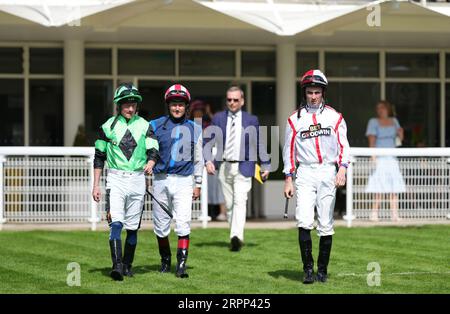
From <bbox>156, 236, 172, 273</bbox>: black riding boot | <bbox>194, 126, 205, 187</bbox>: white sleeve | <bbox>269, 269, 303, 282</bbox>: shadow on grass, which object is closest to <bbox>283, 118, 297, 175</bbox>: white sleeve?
<bbox>269, 269, 303, 282</bbox>: shadow on grass

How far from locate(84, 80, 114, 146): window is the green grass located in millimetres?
4450

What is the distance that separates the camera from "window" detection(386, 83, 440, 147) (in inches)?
763

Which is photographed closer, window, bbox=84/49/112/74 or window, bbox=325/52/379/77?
window, bbox=84/49/112/74

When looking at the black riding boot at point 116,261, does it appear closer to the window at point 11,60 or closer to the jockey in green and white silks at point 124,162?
the jockey in green and white silks at point 124,162

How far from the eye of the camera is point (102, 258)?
11.6 m

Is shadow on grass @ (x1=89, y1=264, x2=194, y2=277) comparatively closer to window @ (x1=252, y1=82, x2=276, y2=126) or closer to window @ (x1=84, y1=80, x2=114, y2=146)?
window @ (x1=84, y1=80, x2=114, y2=146)

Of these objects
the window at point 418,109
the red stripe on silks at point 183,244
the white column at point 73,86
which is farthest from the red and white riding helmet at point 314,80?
the window at point 418,109

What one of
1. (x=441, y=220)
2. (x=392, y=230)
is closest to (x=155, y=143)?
(x=392, y=230)

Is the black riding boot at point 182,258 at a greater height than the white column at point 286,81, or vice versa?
the white column at point 286,81

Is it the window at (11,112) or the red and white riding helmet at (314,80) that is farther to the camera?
the window at (11,112)

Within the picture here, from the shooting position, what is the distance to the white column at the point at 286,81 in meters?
18.3

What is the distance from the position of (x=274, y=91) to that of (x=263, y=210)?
260cm

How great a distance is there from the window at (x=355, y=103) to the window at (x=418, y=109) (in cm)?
37
